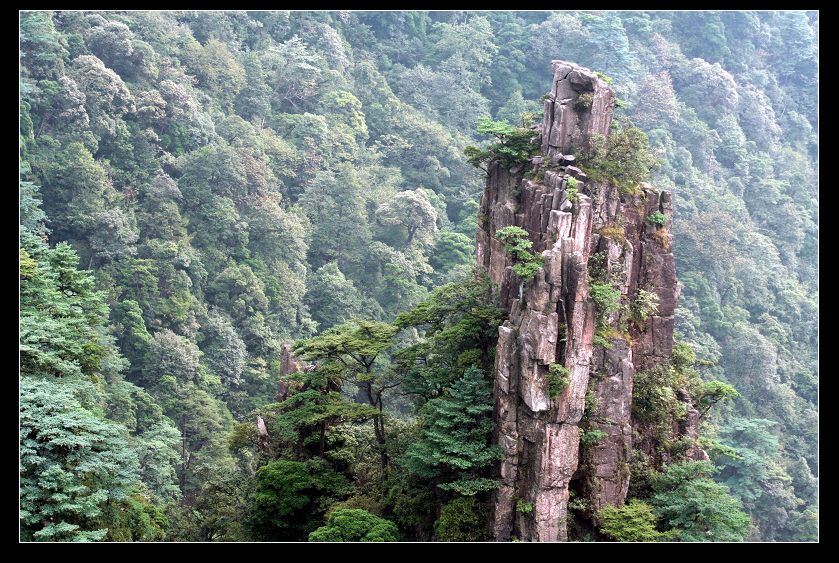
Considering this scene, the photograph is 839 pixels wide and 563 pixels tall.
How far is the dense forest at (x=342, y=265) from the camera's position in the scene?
23.6 metres

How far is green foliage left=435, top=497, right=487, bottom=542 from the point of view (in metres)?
22.4

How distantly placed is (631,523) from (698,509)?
52.3 inches

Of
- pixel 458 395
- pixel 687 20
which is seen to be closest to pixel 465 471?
pixel 458 395

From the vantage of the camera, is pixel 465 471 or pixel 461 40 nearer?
pixel 465 471

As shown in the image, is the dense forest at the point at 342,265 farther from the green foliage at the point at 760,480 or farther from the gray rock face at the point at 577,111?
the gray rock face at the point at 577,111

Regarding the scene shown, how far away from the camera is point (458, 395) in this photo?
23297 millimetres

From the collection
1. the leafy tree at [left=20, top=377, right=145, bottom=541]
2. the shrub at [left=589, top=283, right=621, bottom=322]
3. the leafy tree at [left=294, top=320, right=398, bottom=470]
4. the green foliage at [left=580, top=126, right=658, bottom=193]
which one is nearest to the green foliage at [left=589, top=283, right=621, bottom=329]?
the shrub at [left=589, top=283, right=621, bottom=322]

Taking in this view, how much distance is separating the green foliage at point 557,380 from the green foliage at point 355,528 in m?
4.13

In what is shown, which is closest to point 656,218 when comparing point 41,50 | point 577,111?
point 577,111

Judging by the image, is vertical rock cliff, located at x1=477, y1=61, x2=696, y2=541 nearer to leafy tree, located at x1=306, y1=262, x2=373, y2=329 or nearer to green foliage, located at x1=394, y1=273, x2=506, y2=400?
green foliage, located at x1=394, y1=273, x2=506, y2=400

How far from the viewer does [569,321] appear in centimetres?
2228

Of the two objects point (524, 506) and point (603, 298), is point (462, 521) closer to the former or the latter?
point (524, 506)

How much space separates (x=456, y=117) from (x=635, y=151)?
3721cm

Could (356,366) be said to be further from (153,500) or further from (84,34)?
(84,34)
